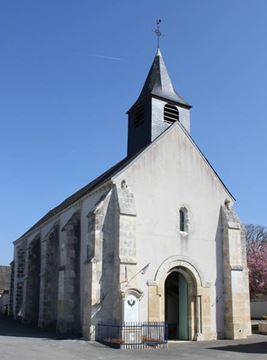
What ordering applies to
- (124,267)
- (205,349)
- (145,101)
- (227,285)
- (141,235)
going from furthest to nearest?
(145,101)
(227,285)
(141,235)
(124,267)
(205,349)

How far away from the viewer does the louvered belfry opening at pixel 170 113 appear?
1025 inches

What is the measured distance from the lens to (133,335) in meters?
19.6

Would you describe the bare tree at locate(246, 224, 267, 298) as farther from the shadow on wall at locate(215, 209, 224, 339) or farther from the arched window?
the arched window

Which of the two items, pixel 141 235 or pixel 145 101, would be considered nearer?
pixel 141 235

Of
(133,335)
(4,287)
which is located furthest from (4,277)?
(133,335)

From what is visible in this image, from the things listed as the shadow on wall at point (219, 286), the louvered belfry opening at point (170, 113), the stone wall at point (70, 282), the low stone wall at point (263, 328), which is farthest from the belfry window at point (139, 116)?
the low stone wall at point (263, 328)

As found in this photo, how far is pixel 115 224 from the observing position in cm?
2158

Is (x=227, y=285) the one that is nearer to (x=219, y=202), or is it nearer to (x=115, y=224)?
(x=219, y=202)

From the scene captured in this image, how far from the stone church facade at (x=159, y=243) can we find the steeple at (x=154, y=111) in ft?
0.20

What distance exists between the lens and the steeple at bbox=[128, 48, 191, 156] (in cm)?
2542

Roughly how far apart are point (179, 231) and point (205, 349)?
6.28 m

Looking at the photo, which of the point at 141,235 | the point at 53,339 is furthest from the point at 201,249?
the point at 53,339

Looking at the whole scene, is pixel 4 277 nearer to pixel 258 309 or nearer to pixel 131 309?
pixel 258 309

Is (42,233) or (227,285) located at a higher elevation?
(42,233)
